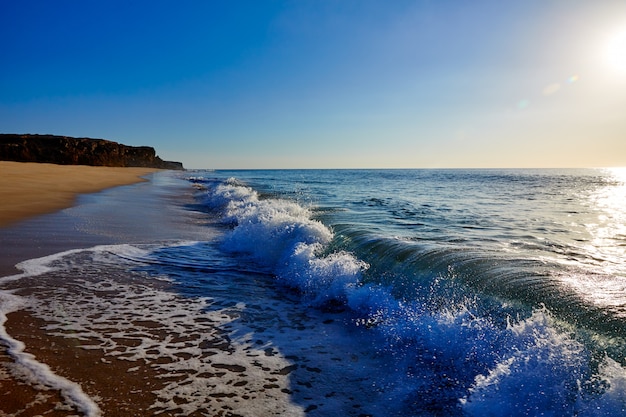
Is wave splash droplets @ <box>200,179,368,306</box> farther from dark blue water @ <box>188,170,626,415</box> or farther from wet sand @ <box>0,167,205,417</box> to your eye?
wet sand @ <box>0,167,205,417</box>

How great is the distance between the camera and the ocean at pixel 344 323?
3.33m

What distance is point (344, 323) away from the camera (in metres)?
5.30

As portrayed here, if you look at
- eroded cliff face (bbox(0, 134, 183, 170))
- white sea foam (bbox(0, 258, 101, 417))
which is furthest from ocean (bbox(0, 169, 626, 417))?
eroded cliff face (bbox(0, 134, 183, 170))

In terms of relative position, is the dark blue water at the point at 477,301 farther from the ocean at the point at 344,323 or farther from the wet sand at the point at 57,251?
the wet sand at the point at 57,251

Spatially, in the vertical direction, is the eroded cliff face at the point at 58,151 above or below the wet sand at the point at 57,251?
above

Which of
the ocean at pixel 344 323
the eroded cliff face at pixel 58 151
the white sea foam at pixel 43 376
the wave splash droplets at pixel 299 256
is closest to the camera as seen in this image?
the white sea foam at pixel 43 376

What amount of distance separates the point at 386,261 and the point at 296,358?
3.75m

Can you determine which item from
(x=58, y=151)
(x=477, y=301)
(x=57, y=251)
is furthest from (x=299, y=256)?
(x=58, y=151)

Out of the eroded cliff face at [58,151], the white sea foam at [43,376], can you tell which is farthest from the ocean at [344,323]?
the eroded cliff face at [58,151]

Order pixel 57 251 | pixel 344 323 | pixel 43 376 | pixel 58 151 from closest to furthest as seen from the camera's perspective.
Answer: pixel 43 376 → pixel 344 323 → pixel 57 251 → pixel 58 151

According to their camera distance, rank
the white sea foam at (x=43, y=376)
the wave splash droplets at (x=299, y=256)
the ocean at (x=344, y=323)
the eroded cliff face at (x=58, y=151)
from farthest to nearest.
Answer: the eroded cliff face at (x=58, y=151)
the wave splash droplets at (x=299, y=256)
the ocean at (x=344, y=323)
the white sea foam at (x=43, y=376)

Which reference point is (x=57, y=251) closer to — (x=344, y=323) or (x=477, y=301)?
(x=344, y=323)

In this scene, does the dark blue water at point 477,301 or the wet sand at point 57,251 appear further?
the dark blue water at point 477,301

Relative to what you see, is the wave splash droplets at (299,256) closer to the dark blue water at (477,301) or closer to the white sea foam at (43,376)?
the dark blue water at (477,301)
